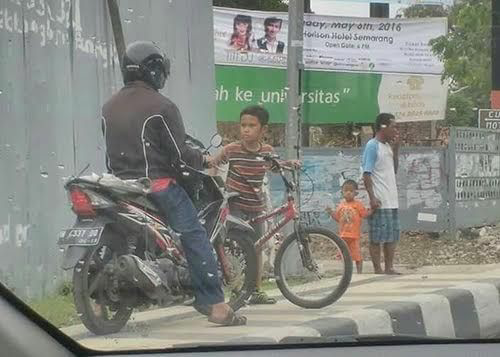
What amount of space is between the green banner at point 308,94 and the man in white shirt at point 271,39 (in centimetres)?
6

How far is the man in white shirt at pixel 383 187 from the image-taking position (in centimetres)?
212

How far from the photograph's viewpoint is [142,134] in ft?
6.82

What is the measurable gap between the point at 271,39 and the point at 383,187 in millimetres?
504

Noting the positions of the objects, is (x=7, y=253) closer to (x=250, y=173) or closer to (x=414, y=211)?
(x=250, y=173)

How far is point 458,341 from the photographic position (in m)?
2.03

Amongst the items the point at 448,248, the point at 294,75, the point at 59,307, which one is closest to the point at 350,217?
the point at 448,248

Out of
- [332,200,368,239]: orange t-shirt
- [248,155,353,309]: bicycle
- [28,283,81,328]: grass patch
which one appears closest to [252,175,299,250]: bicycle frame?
[248,155,353,309]: bicycle

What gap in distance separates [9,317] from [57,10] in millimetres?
776

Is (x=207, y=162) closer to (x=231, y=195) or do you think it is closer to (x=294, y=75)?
(x=231, y=195)

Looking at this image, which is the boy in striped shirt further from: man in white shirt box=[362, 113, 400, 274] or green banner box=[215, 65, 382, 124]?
man in white shirt box=[362, 113, 400, 274]

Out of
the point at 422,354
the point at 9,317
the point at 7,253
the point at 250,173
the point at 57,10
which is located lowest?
the point at 422,354

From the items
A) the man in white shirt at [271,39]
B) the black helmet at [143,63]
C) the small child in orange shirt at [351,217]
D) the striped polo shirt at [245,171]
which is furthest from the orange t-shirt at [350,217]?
the black helmet at [143,63]

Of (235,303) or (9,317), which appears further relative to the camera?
(235,303)

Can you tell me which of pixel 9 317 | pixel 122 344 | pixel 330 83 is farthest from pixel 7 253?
pixel 330 83
